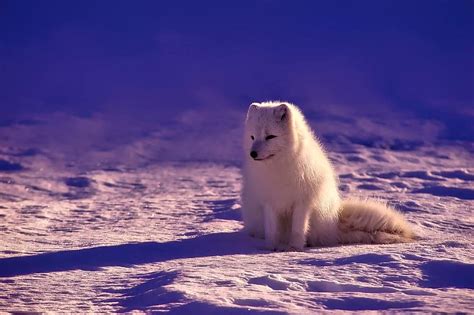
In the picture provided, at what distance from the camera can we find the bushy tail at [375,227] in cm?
512

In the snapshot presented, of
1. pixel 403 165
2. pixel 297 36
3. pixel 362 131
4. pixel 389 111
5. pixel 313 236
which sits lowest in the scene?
pixel 313 236

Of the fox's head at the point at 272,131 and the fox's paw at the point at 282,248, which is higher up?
the fox's head at the point at 272,131

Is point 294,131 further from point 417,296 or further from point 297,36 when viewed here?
point 297,36

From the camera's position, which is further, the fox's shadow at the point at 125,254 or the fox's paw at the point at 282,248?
the fox's paw at the point at 282,248

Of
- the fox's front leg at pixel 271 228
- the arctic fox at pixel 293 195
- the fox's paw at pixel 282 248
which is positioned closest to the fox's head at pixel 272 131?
the arctic fox at pixel 293 195

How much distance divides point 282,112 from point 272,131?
162 mm

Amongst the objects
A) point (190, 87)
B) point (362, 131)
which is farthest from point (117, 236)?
point (190, 87)

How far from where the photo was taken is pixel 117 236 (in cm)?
548

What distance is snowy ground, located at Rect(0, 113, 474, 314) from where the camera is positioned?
3.35m

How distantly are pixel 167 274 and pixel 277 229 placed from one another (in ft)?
4.51

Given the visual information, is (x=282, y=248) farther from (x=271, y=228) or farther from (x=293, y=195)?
(x=293, y=195)

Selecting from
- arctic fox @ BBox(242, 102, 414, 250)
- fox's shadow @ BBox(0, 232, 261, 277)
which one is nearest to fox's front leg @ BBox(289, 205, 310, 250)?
arctic fox @ BBox(242, 102, 414, 250)

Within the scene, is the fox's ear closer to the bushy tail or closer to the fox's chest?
the fox's chest

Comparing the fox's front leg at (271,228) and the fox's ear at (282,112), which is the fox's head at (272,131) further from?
the fox's front leg at (271,228)
